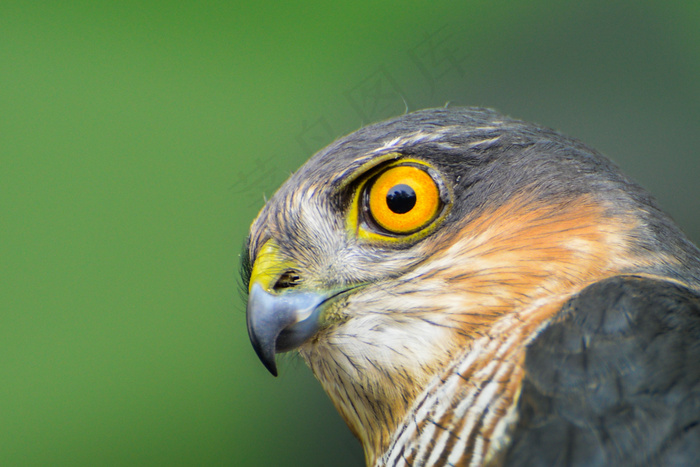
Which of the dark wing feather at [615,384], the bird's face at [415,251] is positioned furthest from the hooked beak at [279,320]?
the dark wing feather at [615,384]

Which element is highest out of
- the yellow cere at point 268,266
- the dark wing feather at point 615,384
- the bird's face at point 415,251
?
the yellow cere at point 268,266

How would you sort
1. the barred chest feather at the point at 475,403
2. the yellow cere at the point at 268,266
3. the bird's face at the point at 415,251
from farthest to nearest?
the yellow cere at the point at 268,266, the bird's face at the point at 415,251, the barred chest feather at the point at 475,403

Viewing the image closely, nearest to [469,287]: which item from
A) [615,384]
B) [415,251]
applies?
[415,251]

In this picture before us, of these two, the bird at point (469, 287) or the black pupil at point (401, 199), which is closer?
the bird at point (469, 287)

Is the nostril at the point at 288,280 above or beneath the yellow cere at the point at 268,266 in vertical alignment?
beneath

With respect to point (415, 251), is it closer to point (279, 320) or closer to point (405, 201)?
point (405, 201)

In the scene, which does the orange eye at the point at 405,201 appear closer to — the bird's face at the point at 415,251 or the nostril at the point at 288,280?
the bird's face at the point at 415,251

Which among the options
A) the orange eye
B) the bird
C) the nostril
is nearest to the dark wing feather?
the bird

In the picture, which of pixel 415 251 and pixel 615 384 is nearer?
pixel 615 384
